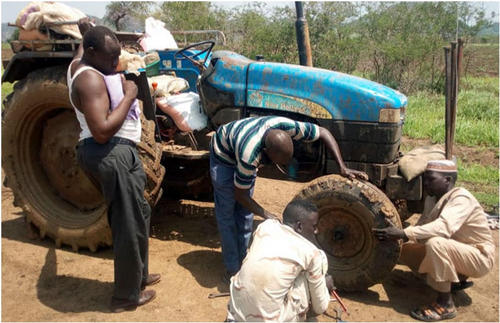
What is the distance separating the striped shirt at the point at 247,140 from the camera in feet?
11.3

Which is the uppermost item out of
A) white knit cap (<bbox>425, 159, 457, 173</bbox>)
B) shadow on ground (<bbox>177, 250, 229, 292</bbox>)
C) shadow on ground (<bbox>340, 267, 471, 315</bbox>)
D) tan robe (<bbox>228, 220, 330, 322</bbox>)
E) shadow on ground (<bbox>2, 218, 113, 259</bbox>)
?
white knit cap (<bbox>425, 159, 457, 173</bbox>)

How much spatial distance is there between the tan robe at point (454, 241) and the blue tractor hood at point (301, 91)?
2.93 ft

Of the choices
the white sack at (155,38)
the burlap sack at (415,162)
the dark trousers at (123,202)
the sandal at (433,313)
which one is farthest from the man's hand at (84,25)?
the sandal at (433,313)

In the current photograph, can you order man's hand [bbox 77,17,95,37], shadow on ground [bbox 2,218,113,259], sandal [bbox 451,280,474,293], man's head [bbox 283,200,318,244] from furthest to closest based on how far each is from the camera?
shadow on ground [bbox 2,218,113,259] → man's hand [bbox 77,17,95,37] → sandal [bbox 451,280,474,293] → man's head [bbox 283,200,318,244]

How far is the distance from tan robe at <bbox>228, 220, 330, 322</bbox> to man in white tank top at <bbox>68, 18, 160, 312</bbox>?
1.23 meters

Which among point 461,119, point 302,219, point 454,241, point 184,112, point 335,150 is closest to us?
point 302,219

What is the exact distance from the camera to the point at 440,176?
371 centimetres

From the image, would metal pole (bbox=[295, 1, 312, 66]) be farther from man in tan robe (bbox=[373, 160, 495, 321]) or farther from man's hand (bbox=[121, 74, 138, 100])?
man's hand (bbox=[121, 74, 138, 100])

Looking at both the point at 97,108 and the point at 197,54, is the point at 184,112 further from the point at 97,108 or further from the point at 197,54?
the point at 97,108

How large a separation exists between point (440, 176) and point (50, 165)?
3.63 m

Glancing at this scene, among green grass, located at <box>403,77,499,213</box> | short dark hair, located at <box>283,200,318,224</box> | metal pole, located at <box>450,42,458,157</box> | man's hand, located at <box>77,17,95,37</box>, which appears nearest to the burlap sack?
metal pole, located at <box>450,42,458,157</box>

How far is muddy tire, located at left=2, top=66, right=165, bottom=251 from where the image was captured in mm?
4441

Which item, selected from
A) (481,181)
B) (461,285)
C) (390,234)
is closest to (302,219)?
(390,234)

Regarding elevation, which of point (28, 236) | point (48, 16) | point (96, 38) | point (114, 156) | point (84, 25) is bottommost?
point (28, 236)
